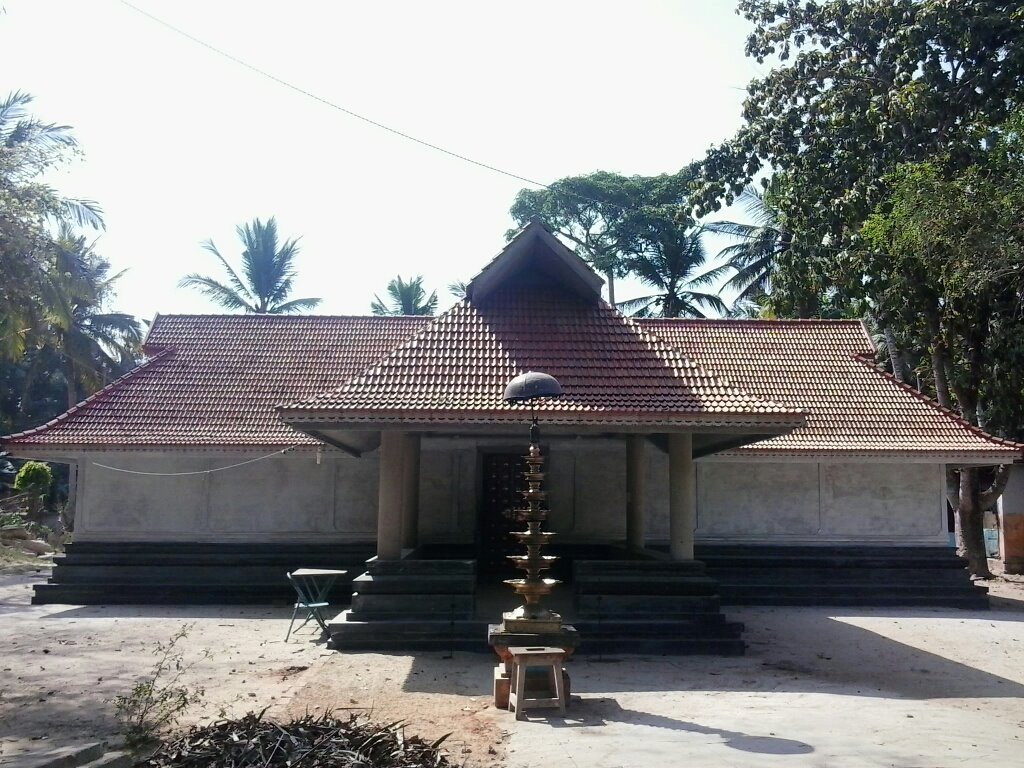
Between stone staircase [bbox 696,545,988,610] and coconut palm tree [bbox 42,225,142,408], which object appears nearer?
stone staircase [bbox 696,545,988,610]

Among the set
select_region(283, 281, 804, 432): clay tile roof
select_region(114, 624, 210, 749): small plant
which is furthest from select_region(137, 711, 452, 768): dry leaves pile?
select_region(283, 281, 804, 432): clay tile roof

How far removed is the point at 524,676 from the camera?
285 inches

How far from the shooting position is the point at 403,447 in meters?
10.9

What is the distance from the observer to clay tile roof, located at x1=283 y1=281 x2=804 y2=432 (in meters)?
9.65

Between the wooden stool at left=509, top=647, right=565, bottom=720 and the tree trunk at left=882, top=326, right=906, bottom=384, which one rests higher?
the tree trunk at left=882, top=326, right=906, bottom=384

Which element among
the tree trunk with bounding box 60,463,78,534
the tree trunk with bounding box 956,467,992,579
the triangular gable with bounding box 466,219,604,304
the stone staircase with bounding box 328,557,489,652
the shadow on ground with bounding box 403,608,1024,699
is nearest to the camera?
the shadow on ground with bounding box 403,608,1024,699

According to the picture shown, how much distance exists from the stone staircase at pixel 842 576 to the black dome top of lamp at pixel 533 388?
310 inches

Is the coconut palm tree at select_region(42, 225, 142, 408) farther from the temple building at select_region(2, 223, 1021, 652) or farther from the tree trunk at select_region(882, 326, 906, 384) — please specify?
the tree trunk at select_region(882, 326, 906, 384)

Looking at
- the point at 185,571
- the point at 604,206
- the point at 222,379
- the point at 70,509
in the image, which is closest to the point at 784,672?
the point at 185,571

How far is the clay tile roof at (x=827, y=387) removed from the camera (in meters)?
14.6

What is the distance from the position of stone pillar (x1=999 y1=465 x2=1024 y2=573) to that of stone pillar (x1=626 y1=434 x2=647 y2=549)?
12.8m

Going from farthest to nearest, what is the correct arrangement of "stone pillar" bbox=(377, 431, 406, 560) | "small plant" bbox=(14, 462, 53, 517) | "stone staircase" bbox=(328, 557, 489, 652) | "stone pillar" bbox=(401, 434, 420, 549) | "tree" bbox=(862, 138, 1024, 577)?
"small plant" bbox=(14, 462, 53, 517) → "tree" bbox=(862, 138, 1024, 577) → "stone pillar" bbox=(401, 434, 420, 549) → "stone pillar" bbox=(377, 431, 406, 560) → "stone staircase" bbox=(328, 557, 489, 652)

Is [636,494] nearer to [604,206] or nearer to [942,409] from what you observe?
[942,409]

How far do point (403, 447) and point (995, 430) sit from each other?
1728 cm
